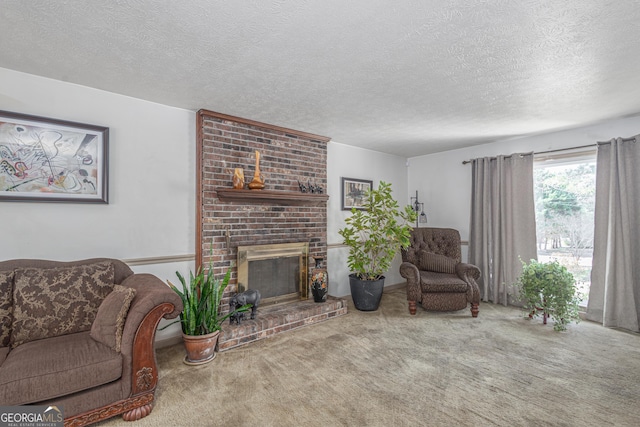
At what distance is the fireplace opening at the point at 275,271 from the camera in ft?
10.9

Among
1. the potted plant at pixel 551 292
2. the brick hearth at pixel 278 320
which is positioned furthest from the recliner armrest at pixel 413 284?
the potted plant at pixel 551 292

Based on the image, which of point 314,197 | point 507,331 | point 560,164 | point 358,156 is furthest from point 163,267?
point 560,164

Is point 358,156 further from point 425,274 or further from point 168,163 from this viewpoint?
point 168,163

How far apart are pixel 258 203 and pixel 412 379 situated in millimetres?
2319

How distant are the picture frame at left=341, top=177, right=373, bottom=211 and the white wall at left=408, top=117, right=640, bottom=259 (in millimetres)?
1197

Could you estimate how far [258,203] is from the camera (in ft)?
11.5

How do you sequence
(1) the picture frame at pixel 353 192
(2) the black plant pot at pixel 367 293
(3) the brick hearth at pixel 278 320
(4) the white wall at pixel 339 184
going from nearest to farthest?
(3) the brick hearth at pixel 278 320 < (2) the black plant pot at pixel 367 293 < (4) the white wall at pixel 339 184 < (1) the picture frame at pixel 353 192

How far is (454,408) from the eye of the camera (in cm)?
193

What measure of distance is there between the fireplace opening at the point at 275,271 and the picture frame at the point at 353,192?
1.06 metres

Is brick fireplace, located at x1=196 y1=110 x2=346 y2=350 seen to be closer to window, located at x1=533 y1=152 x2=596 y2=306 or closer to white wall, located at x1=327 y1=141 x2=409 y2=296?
white wall, located at x1=327 y1=141 x2=409 y2=296

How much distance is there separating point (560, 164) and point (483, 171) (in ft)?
2.90

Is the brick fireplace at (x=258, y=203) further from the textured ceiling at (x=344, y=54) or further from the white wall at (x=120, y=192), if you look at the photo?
the textured ceiling at (x=344, y=54)

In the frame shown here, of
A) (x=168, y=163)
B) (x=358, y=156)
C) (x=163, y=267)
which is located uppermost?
(x=358, y=156)

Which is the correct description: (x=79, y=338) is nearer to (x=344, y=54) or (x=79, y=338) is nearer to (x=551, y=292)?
(x=344, y=54)
